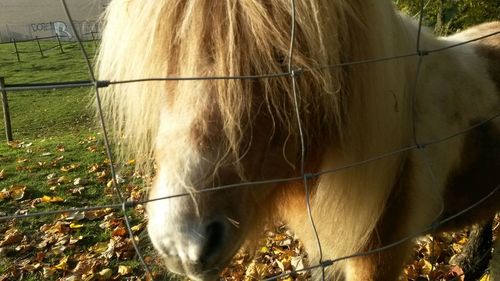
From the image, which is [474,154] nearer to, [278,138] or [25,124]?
[278,138]

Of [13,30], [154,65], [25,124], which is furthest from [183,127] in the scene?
[13,30]

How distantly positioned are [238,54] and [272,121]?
0.84 ft

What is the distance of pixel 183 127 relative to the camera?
4.38 ft

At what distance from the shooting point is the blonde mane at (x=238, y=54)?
4.48ft

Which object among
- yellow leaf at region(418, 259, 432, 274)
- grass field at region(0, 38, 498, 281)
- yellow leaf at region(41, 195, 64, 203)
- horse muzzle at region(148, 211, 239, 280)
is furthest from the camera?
yellow leaf at region(41, 195, 64, 203)

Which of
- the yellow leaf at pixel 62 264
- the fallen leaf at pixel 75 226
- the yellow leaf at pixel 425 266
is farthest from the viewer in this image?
the fallen leaf at pixel 75 226

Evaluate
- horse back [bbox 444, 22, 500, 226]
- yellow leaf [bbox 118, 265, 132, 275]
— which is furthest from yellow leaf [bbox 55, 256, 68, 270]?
horse back [bbox 444, 22, 500, 226]

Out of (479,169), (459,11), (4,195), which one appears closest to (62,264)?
(4,195)

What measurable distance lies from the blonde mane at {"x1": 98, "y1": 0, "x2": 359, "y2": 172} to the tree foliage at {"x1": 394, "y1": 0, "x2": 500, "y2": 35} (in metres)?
5.23

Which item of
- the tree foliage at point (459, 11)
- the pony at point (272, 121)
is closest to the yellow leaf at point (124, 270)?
the pony at point (272, 121)

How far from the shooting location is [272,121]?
146 centimetres

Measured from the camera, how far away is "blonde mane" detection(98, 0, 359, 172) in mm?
1365

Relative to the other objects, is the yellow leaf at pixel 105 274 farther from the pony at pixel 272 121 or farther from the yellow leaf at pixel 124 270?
the pony at pixel 272 121

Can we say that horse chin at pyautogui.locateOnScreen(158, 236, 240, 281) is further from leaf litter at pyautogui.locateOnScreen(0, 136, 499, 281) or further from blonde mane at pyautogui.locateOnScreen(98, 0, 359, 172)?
leaf litter at pyautogui.locateOnScreen(0, 136, 499, 281)
